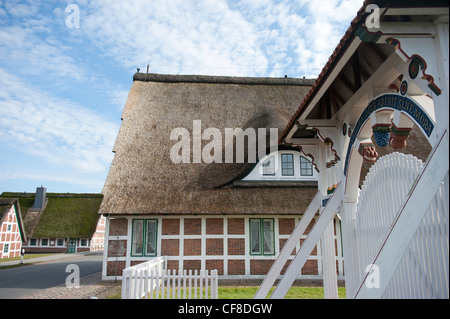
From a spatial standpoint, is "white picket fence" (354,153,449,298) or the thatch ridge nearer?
"white picket fence" (354,153,449,298)

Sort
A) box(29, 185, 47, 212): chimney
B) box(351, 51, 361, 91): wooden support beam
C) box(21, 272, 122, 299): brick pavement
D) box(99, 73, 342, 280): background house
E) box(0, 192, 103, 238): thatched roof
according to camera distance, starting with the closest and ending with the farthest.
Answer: box(351, 51, 361, 91): wooden support beam, box(21, 272, 122, 299): brick pavement, box(99, 73, 342, 280): background house, box(0, 192, 103, 238): thatched roof, box(29, 185, 47, 212): chimney

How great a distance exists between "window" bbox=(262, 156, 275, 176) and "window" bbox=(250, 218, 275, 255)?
6.45ft

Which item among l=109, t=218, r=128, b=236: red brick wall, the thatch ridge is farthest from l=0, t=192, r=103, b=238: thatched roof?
l=109, t=218, r=128, b=236: red brick wall

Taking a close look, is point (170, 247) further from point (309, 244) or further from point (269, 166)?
point (309, 244)

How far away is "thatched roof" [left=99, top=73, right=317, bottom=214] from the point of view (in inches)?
528

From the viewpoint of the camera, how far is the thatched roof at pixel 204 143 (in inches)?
528

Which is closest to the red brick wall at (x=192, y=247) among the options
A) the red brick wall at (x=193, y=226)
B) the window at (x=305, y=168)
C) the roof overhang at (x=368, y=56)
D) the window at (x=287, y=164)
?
the red brick wall at (x=193, y=226)

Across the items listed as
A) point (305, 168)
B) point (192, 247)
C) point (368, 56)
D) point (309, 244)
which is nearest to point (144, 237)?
point (192, 247)

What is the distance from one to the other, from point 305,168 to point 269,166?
158 centimetres

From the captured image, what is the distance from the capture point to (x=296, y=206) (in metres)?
13.5

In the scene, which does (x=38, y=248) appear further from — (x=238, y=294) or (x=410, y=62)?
(x=410, y=62)

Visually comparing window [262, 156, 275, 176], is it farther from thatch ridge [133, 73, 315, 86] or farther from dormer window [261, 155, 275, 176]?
thatch ridge [133, 73, 315, 86]

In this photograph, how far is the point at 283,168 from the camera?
14.7 meters

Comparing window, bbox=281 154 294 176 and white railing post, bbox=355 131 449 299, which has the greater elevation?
window, bbox=281 154 294 176
